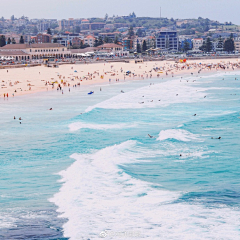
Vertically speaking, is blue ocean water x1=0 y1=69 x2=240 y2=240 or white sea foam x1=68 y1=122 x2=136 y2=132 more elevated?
white sea foam x1=68 y1=122 x2=136 y2=132

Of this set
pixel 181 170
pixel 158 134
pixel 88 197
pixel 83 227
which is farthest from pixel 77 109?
pixel 83 227

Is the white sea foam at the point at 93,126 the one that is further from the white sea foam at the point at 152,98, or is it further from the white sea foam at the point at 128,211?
the white sea foam at the point at 128,211

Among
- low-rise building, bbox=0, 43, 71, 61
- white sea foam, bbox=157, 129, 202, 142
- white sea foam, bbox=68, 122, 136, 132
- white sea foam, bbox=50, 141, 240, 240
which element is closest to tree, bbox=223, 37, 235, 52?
low-rise building, bbox=0, 43, 71, 61

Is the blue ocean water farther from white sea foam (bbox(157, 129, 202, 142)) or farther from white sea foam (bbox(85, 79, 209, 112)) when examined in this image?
white sea foam (bbox(85, 79, 209, 112))

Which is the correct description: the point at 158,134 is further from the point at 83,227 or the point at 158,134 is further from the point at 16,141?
the point at 83,227

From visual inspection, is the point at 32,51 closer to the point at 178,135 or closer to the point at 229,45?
the point at 229,45

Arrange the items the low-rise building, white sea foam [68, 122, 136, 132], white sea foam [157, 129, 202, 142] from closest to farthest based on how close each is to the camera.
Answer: white sea foam [157, 129, 202, 142] < white sea foam [68, 122, 136, 132] < the low-rise building

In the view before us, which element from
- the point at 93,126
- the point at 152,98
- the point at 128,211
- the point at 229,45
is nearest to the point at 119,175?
the point at 128,211
